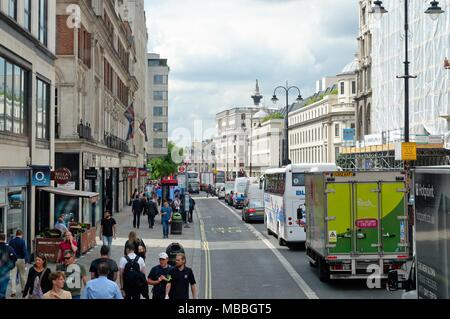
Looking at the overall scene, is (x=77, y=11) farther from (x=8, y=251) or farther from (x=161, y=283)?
(x=161, y=283)

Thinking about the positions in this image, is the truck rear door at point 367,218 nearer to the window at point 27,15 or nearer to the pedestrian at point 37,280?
the pedestrian at point 37,280

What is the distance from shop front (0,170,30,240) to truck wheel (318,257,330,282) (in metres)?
9.49

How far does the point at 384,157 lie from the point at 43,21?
4252cm

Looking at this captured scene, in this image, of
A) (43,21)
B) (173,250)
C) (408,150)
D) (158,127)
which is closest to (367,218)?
(173,250)

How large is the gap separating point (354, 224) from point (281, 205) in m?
11.6

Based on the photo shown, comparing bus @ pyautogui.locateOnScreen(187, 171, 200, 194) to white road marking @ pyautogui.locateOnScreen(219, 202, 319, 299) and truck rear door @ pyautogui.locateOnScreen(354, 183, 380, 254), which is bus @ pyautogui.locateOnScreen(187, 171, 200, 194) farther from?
truck rear door @ pyautogui.locateOnScreen(354, 183, 380, 254)

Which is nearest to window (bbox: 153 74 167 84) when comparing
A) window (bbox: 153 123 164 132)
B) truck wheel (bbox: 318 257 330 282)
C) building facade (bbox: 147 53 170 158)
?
building facade (bbox: 147 53 170 158)

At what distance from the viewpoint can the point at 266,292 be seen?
18.3 meters

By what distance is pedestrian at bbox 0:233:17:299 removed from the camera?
16.2 meters

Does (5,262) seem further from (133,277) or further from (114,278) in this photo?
(133,277)

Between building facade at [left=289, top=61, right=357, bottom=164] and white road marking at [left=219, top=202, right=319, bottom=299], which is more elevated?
building facade at [left=289, top=61, right=357, bottom=164]

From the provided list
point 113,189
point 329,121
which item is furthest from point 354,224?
point 329,121

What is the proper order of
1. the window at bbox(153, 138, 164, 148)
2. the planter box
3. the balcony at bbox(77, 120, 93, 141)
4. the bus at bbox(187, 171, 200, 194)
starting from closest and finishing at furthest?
the planter box → the balcony at bbox(77, 120, 93, 141) → the bus at bbox(187, 171, 200, 194) → the window at bbox(153, 138, 164, 148)

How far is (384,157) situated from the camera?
6419 centimetres
